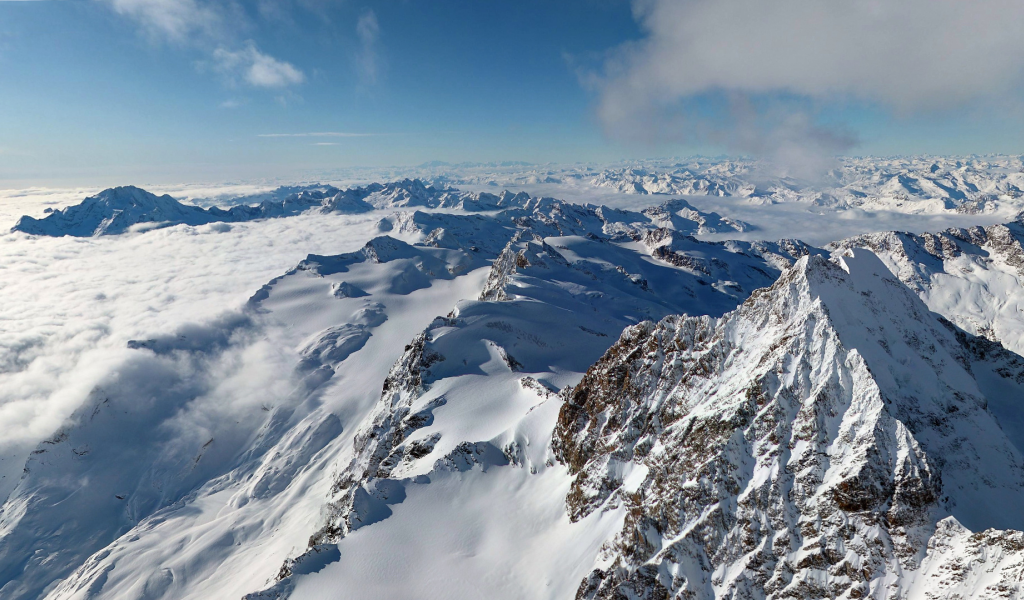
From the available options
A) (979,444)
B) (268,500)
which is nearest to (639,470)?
(979,444)

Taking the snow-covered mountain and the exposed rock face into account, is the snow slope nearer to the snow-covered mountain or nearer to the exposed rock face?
the snow-covered mountain

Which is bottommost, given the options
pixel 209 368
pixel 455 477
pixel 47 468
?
pixel 47 468

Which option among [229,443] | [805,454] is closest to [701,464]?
[805,454]

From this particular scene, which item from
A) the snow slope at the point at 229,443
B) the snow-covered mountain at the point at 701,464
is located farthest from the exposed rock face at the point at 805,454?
the snow slope at the point at 229,443

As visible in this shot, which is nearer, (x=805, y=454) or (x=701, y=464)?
(x=805, y=454)

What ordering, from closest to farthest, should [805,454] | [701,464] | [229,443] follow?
1. [805,454]
2. [701,464]
3. [229,443]

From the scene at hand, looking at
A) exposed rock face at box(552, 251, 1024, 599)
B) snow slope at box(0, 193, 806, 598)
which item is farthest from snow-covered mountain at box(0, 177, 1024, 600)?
snow slope at box(0, 193, 806, 598)

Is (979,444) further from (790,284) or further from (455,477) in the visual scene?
(455,477)

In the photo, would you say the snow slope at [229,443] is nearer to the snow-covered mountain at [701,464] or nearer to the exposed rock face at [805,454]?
the snow-covered mountain at [701,464]

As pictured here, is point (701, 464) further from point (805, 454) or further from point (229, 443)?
point (229, 443)
